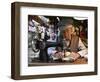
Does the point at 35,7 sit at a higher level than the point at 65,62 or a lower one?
higher

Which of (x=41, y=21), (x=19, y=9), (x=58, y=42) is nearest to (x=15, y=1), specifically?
(x=19, y=9)

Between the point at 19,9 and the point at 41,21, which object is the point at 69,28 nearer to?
the point at 41,21

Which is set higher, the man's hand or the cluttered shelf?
the man's hand

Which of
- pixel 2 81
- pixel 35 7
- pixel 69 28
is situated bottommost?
pixel 2 81

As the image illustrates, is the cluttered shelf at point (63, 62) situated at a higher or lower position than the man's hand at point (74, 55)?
lower

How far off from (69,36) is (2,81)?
0.44 m

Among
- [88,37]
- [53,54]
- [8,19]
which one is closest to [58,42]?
[53,54]

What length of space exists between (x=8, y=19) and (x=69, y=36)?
349 mm

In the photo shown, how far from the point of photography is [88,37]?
1468 millimetres

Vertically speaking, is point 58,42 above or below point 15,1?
below

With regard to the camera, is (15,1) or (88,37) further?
(88,37)

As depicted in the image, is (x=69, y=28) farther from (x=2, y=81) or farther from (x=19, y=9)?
(x=2, y=81)

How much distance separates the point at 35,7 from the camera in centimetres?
133

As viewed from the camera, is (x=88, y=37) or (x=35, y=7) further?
(x=88, y=37)
